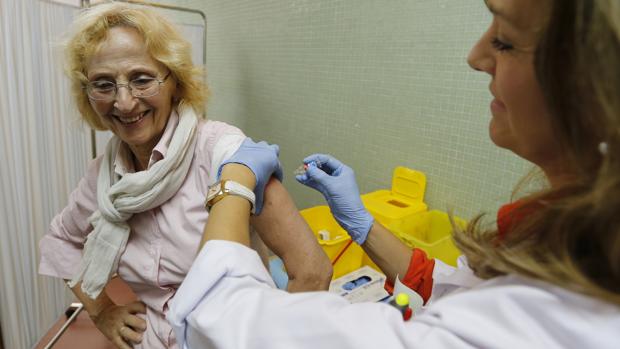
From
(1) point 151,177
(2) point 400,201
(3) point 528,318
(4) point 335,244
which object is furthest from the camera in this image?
(2) point 400,201

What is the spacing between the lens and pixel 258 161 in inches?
38.4

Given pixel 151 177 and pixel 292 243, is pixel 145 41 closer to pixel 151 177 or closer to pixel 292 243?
pixel 151 177

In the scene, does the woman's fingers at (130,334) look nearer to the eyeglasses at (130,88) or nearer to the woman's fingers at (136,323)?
the woman's fingers at (136,323)

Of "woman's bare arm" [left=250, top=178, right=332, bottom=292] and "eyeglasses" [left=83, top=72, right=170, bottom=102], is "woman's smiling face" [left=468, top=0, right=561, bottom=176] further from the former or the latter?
"eyeglasses" [left=83, top=72, right=170, bottom=102]

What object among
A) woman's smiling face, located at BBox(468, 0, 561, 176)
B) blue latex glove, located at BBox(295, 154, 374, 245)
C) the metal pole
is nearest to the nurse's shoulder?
woman's smiling face, located at BBox(468, 0, 561, 176)

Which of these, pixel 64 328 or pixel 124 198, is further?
pixel 64 328

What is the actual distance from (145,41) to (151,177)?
42 cm

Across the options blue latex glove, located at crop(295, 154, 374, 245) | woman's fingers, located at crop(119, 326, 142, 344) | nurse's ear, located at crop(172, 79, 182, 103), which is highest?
nurse's ear, located at crop(172, 79, 182, 103)

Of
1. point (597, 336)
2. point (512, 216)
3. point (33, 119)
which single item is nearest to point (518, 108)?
point (512, 216)

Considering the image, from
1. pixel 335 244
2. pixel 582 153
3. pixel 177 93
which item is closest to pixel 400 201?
pixel 335 244

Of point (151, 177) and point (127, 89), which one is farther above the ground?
point (127, 89)

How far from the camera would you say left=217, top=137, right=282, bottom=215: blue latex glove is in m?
0.96

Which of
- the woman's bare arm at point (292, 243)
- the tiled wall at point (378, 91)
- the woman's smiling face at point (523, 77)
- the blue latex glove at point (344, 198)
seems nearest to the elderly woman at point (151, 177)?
the woman's bare arm at point (292, 243)

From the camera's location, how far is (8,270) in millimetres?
1659
